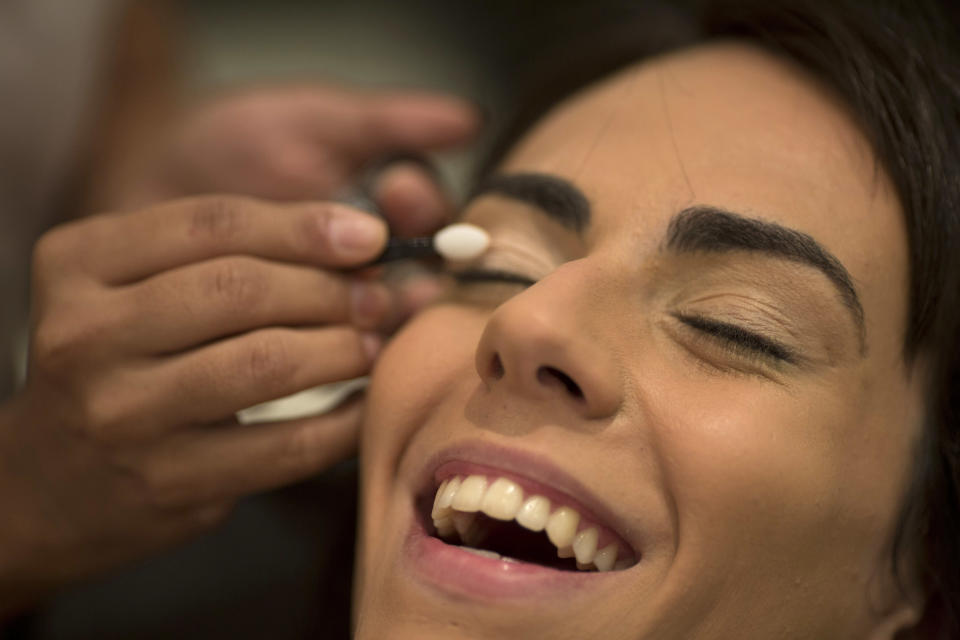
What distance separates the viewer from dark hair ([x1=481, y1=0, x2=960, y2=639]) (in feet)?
3.17

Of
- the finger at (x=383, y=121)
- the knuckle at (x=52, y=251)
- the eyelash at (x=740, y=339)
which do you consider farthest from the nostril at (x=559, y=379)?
the finger at (x=383, y=121)

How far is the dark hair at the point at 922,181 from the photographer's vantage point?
97 cm

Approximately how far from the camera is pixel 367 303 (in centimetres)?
109

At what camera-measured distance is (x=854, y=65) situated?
103 centimetres

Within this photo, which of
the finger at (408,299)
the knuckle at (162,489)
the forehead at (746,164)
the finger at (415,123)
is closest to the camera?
the forehead at (746,164)

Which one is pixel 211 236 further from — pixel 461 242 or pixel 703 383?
pixel 703 383

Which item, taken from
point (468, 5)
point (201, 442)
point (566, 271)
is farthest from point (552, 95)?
point (468, 5)

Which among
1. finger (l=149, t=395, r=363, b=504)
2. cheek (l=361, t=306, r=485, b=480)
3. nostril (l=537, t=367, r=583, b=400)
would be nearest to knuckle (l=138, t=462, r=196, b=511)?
finger (l=149, t=395, r=363, b=504)

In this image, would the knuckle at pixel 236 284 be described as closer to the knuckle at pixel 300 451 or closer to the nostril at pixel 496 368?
the knuckle at pixel 300 451

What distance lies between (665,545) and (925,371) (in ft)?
1.19

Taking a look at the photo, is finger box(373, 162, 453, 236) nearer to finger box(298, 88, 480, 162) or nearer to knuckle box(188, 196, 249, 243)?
finger box(298, 88, 480, 162)

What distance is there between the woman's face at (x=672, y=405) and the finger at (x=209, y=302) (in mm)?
129

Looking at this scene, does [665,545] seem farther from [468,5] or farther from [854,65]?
[468,5]

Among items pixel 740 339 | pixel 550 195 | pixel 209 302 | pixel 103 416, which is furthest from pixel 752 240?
pixel 103 416
